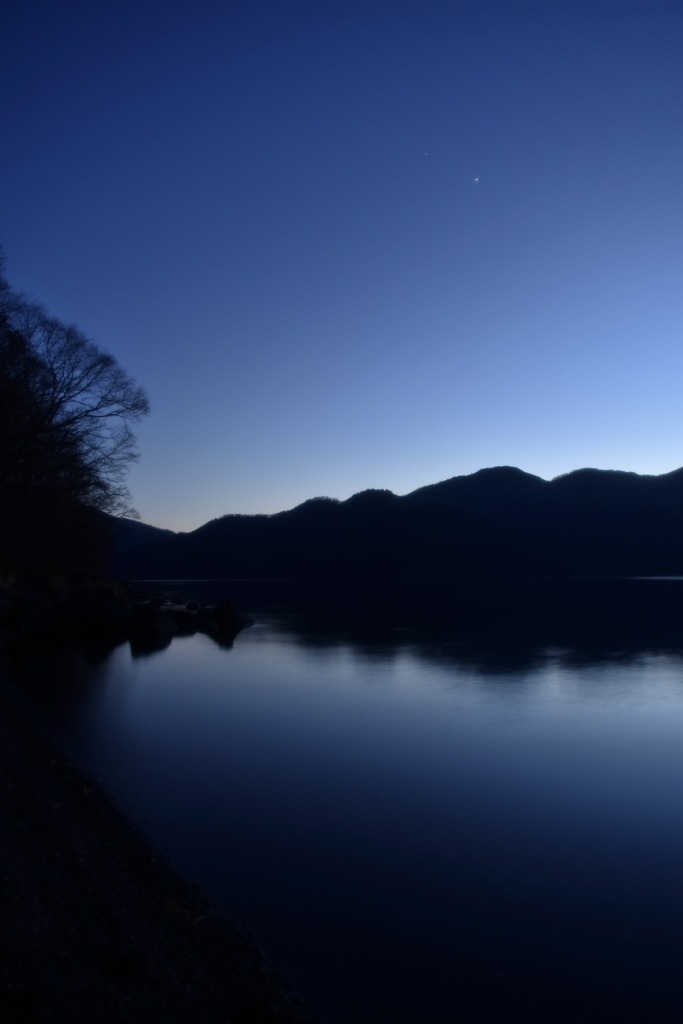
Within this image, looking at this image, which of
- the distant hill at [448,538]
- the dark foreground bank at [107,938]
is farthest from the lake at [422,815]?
the distant hill at [448,538]

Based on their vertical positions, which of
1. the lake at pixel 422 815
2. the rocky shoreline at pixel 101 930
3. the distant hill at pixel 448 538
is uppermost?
the distant hill at pixel 448 538

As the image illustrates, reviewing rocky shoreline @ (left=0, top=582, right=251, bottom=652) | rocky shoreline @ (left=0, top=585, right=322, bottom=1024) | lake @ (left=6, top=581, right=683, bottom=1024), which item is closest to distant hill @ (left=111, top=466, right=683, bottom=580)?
rocky shoreline @ (left=0, top=582, right=251, bottom=652)

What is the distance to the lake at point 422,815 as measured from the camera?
5.04 m

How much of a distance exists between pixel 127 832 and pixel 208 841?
0.84 meters

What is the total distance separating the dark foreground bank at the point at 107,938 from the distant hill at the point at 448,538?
100953mm

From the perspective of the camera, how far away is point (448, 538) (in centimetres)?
12481

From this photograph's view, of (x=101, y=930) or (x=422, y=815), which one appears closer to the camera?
(x=101, y=930)

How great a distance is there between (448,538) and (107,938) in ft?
400

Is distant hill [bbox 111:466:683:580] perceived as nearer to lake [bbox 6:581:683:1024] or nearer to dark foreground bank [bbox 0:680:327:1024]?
lake [bbox 6:581:683:1024]

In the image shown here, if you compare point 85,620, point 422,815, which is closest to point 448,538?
point 85,620

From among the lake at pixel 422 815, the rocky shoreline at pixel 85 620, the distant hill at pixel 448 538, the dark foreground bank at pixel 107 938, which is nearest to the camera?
the dark foreground bank at pixel 107 938

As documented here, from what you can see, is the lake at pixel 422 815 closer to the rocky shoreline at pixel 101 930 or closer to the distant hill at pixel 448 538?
the rocky shoreline at pixel 101 930

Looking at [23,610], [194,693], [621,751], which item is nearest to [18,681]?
[194,693]

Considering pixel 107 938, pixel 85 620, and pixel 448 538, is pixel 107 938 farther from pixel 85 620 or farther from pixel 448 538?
pixel 448 538
